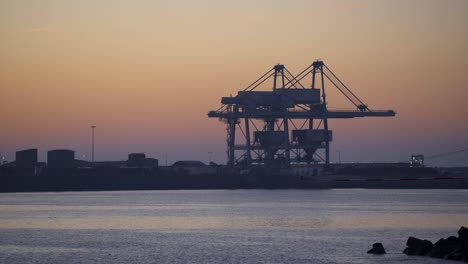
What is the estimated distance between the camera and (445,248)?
4838cm

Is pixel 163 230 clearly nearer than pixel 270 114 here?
Yes

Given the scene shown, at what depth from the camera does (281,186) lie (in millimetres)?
154625

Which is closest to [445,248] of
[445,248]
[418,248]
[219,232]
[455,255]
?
[445,248]

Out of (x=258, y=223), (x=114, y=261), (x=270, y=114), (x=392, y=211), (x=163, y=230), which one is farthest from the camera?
(x=270, y=114)

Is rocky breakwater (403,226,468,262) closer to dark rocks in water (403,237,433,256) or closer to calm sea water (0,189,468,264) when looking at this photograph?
dark rocks in water (403,237,433,256)

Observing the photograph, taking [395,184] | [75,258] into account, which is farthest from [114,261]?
[395,184]

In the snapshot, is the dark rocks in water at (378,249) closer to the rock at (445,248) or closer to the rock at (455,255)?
the rock at (445,248)

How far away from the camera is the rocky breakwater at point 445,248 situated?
46909 mm

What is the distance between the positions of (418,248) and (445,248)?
1.76 metres

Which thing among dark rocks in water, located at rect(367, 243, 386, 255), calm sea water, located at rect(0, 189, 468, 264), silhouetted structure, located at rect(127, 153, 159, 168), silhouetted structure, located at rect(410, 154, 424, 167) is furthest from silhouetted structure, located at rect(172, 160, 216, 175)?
dark rocks in water, located at rect(367, 243, 386, 255)

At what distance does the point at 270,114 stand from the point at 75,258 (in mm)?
96031

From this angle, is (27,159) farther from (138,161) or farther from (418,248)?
(418,248)

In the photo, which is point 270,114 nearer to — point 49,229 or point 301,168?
point 301,168

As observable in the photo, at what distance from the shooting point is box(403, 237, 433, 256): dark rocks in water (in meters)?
49.4
